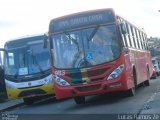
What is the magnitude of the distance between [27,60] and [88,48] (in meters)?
5.28

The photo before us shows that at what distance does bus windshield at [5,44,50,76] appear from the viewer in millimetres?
20228

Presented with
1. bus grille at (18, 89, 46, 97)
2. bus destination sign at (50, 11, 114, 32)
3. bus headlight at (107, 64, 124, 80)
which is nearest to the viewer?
bus headlight at (107, 64, 124, 80)

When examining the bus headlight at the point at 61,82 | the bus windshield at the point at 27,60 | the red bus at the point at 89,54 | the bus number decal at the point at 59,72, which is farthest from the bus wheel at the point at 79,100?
the bus windshield at the point at 27,60

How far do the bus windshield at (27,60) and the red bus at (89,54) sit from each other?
3843mm

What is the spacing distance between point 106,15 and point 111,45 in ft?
3.56

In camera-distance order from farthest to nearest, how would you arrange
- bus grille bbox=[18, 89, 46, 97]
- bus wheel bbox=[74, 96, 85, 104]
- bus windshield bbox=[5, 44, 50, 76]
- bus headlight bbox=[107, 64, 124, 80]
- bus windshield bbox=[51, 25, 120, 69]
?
bus windshield bbox=[5, 44, 50, 76]
bus grille bbox=[18, 89, 46, 97]
bus wheel bbox=[74, 96, 85, 104]
bus windshield bbox=[51, 25, 120, 69]
bus headlight bbox=[107, 64, 124, 80]

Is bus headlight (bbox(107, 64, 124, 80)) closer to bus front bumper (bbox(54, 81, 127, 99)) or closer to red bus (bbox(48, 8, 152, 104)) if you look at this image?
red bus (bbox(48, 8, 152, 104))

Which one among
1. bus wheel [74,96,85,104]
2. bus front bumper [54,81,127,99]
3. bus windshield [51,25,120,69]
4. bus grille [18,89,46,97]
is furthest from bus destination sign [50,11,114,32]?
bus grille [18,89,46,97]

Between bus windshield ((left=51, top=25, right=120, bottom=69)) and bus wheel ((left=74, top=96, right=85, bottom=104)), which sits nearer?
bus windshield ((left=51, top=25, right=120, bottom=69))

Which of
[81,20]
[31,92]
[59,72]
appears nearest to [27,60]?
[31,92]

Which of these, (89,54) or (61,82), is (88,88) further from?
(89,54)

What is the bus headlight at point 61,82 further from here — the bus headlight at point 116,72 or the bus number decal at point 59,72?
the bus headlight at point 116,72

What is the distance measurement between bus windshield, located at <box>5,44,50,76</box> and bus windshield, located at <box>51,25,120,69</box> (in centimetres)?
414

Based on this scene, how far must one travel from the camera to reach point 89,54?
1578cm
